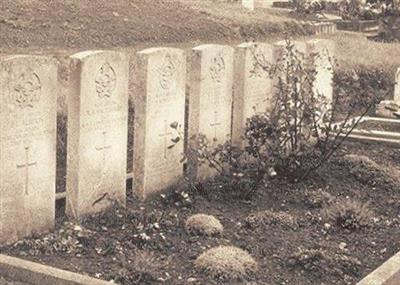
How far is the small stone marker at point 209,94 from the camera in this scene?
8594mm

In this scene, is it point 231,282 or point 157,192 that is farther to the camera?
point 157,192

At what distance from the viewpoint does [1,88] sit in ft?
21.1

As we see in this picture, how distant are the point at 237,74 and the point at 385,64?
6877 millimetres

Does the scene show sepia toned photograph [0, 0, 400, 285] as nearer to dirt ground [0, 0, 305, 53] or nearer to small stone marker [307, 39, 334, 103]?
small stone marker [307, 39, 334, 103]

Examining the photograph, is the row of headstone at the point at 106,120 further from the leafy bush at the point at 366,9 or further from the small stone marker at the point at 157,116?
the leafy bush at the point at 366,9

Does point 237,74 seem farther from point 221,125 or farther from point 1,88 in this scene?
point 1,88

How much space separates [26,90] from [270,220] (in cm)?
225

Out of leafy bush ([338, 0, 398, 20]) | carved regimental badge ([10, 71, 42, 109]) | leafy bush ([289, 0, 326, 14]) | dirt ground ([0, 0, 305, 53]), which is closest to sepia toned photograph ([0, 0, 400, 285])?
carved regimental badge ([10, 71, 42, 109])

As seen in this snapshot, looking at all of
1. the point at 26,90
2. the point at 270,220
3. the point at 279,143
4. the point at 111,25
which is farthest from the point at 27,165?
the point at 111,25

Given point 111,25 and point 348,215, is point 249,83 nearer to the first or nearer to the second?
point 348,215

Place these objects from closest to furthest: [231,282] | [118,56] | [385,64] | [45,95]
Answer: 1. [231,282]
2. [45,95]
3. [118,56]
4. [385,64]

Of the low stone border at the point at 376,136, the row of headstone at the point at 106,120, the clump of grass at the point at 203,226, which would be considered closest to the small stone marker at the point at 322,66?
the low stone border at the point at 376,136

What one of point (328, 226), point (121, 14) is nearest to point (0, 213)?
point (328, 226)

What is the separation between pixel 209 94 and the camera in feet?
28.7
